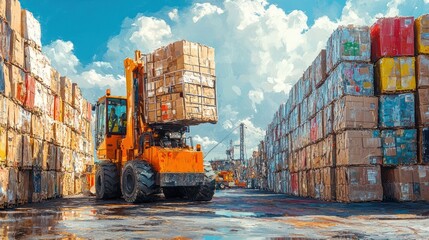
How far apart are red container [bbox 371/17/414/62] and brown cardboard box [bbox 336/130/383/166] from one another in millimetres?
2513

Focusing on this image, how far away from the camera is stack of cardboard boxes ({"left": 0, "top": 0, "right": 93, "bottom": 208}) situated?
1339 cm

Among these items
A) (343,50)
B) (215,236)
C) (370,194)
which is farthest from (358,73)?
(215,236)

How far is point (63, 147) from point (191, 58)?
10.8 m

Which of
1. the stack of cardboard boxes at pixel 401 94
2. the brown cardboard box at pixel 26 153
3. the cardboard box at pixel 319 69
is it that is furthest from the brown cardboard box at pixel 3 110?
the stack of cardboard boxes at pixel 401 94

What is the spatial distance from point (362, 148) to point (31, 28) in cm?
1122

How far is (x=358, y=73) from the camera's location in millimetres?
15297

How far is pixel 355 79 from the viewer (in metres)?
15.2

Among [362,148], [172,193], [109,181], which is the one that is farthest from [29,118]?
[362,148]

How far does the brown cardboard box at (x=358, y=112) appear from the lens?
1494cm

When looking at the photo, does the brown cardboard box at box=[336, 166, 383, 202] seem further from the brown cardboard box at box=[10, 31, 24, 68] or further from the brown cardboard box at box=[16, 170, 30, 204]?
the brown cardboard box at box=[10, 31, 24, 68]

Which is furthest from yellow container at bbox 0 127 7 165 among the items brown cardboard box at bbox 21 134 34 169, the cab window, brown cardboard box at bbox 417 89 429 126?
brown cardboard box at bbox 417 89 429 126

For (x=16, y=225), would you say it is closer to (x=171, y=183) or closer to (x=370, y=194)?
(x=171, y=183)

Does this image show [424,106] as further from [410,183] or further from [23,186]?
[23,186]

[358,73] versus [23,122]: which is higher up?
[358,73]
